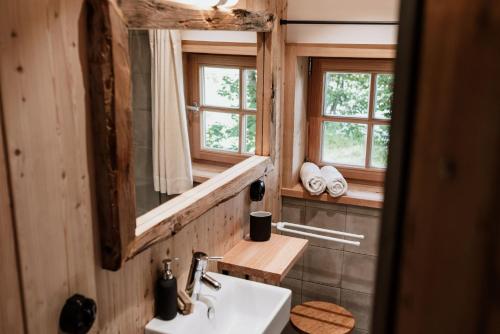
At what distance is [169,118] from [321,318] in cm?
129

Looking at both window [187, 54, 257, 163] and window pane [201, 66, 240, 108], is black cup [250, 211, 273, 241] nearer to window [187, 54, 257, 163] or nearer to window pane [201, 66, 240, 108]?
window [187, 54, 257, 163]

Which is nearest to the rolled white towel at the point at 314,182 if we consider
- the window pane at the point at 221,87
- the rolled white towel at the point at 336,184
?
the rolled white towel at the point at 336,184

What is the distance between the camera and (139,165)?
1855 millimetres

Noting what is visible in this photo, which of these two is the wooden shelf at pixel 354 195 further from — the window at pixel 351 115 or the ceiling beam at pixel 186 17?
the ceiling beam at pixel 186 17

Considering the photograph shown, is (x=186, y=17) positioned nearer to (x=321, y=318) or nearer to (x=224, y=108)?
(x=224, y=108)

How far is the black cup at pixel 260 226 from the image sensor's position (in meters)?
2.32

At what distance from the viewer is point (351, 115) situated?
277cm

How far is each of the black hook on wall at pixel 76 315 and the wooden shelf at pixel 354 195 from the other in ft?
5.23

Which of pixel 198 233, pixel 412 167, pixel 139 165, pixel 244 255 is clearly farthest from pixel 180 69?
pixel 412 167

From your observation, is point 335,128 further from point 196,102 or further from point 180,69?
point 180,69

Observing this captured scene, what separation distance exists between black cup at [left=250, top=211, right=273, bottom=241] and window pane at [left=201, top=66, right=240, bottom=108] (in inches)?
23.1

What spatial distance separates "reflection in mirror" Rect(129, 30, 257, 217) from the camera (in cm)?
187

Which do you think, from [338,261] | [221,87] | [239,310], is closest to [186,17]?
[221,87]

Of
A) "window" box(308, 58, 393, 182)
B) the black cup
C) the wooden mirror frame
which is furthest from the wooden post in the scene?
"window" box(308, 58, 393, 182)
